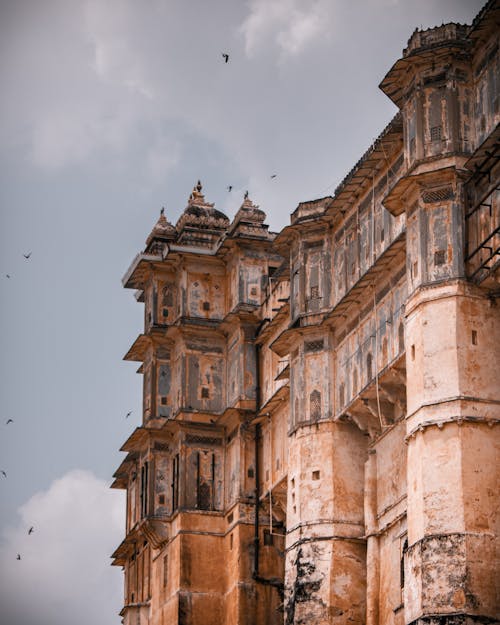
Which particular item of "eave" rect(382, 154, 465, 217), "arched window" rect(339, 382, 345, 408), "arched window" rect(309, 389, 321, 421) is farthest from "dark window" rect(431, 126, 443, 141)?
"arched window" rect(309, 389, 321, 421)

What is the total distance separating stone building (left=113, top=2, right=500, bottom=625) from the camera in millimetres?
39156

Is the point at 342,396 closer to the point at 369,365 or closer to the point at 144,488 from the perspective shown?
the point at 369,365

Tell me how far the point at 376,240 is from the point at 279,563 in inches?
481

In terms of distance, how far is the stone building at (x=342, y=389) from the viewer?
39156 mm

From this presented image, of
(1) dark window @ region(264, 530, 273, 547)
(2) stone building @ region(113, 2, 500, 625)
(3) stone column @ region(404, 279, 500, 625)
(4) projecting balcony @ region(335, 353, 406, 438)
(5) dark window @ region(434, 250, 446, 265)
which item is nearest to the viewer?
(3) stone column @ region(404, 279, 500, 625)

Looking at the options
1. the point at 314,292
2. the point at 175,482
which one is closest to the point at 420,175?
the point at 314,292

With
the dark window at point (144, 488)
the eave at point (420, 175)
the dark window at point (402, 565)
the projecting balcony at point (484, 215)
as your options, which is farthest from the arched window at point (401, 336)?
the dark window at point (144, 488)

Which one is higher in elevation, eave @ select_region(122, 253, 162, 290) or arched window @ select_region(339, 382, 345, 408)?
eave @ select_region(122, 253, 162, 290)

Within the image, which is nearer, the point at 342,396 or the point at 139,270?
the point at 342,396

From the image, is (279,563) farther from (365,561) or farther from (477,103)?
(477,103)

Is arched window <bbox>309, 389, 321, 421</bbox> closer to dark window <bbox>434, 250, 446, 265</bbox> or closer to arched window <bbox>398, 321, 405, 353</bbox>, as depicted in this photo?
arched window <bbox>398, 321, 405, 353</bbox>

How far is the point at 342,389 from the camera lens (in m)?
47.2

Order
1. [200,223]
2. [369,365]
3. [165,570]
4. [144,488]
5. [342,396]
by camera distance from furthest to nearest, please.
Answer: [200,223] → [144,488] → [165,570] → [342,396] → [369,365]

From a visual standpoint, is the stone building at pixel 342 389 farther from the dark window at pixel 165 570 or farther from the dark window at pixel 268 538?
the dark window at pixel 268 538
